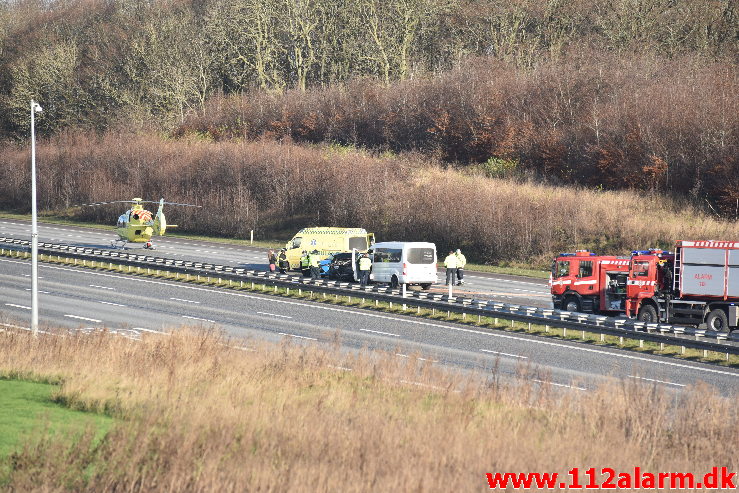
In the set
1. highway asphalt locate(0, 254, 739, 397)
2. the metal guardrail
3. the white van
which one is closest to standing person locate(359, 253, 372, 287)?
the white van

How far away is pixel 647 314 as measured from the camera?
34625 mm

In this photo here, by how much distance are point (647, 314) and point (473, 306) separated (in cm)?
639

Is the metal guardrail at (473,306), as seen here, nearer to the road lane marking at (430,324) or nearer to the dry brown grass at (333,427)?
the road lane marking at (430,324)

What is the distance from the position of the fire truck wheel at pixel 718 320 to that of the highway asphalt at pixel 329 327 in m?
4.02

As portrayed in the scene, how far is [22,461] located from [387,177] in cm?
5918

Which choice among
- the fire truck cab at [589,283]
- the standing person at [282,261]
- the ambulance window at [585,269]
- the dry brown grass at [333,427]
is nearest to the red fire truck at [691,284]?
the fire truck cab at [589,283]

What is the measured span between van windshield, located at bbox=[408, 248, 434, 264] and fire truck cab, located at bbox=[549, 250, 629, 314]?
714 centimetres

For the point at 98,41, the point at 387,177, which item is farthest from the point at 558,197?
the point at 98,41

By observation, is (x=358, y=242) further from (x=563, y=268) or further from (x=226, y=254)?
(x=226, y=254)

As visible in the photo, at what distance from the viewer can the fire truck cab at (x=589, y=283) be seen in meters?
36.4

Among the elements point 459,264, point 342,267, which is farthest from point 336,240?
point 459,264

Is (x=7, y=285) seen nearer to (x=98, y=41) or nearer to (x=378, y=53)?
(x=378, y=53)

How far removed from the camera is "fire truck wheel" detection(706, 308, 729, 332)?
3266cm

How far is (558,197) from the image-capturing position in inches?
2483
